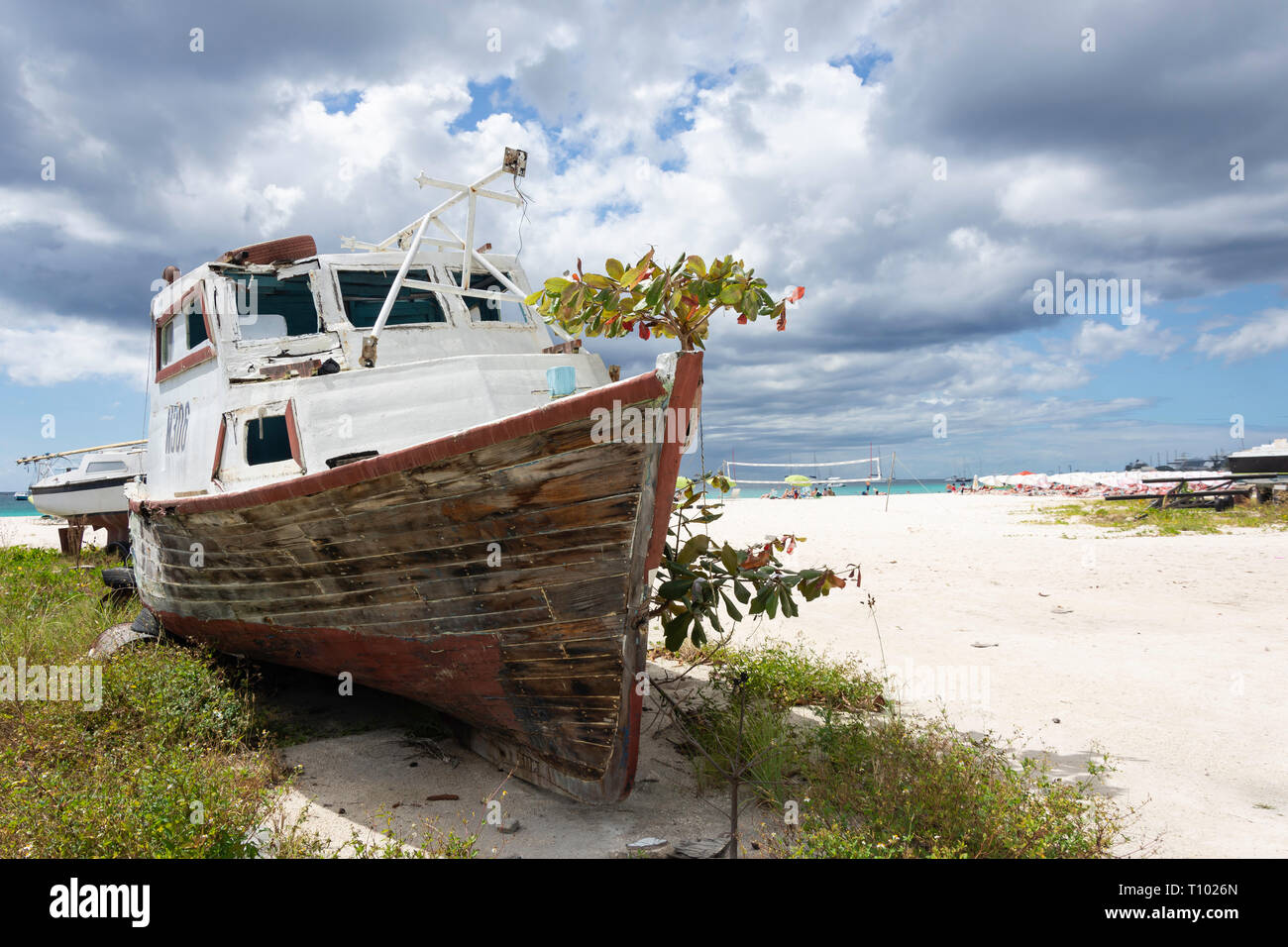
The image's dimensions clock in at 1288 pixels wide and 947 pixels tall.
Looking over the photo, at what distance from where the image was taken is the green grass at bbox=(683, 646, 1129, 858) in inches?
148

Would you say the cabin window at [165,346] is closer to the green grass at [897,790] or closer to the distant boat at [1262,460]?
the green grass at [897,790]

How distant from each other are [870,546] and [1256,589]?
717cm

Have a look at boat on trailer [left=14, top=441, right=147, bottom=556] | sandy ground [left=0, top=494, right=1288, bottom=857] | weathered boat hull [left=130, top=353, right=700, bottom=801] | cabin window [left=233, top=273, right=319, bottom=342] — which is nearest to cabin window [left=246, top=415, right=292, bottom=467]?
weathered boat hull [left=130, top=353, right=700, bottom=801]

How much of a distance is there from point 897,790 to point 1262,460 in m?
32.7

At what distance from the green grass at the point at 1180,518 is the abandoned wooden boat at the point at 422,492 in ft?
55.4

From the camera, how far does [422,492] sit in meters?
4.25

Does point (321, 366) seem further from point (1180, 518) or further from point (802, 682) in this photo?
point (1180, 518)

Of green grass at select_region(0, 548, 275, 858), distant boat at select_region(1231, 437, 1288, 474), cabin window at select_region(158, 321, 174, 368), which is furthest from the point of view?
distant boat at select_region(1231, 437, 1288, 474)

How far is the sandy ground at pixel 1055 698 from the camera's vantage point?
14.9 ft

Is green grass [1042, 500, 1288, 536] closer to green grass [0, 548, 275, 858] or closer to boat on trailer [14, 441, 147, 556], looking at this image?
green grass [0, 548, 275, 858]

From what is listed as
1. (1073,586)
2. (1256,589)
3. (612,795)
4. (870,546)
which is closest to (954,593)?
(1073,586)

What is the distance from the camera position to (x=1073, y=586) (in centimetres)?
1158

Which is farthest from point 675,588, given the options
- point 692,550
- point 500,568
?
point 500,568

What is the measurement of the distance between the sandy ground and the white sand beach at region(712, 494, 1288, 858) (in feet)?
0.08
